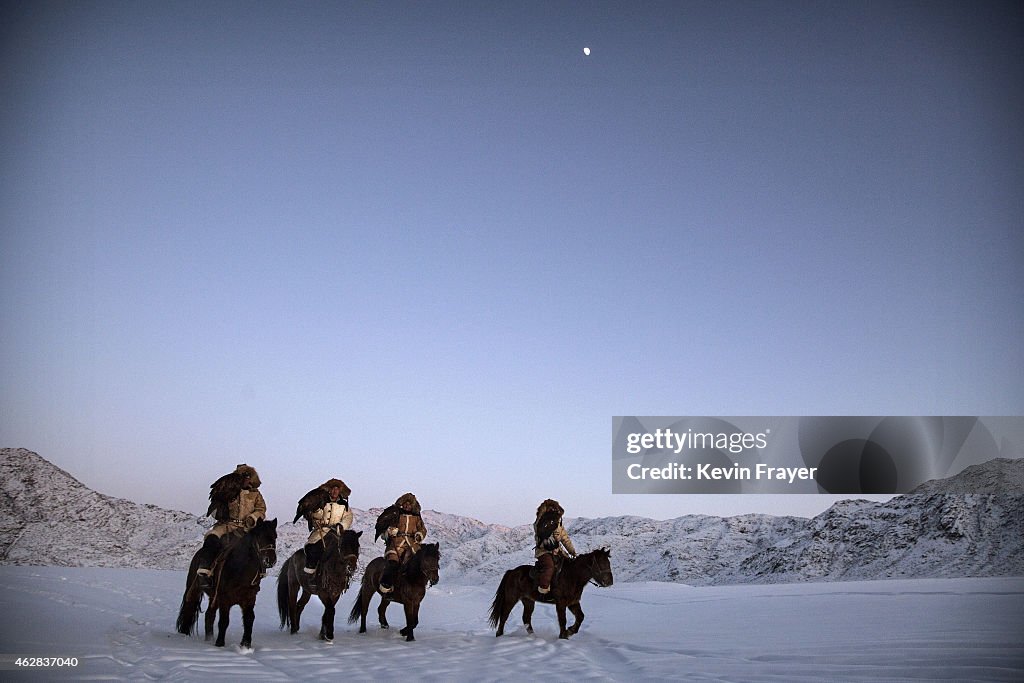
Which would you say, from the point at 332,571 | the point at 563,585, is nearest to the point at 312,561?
the point at 332,571

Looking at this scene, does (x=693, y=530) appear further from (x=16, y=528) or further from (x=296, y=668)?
(x=296, y=668)

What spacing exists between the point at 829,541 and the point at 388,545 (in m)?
35.5

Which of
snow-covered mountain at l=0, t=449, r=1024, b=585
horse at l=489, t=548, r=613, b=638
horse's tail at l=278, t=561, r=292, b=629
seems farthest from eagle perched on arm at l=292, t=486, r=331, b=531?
snow-covered mountain at l=0, t=449, r=1024, b=585

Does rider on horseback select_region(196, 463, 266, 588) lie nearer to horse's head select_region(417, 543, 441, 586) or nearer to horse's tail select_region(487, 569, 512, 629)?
horse's head select_region(417, 543, 441, 586)

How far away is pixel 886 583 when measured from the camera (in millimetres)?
19750

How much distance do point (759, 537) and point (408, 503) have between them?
3938 cm

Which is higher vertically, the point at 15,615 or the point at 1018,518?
the point at 1018,518

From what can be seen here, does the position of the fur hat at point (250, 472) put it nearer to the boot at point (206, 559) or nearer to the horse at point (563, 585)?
the boot at point (206, 559)

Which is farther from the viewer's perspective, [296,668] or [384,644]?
[384,644]

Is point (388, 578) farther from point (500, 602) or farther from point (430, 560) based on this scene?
point (500, 602)

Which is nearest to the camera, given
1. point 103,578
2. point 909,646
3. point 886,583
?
point 909,646

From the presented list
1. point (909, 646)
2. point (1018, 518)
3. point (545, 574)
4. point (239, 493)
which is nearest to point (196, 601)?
point (239, 493)

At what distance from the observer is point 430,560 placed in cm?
1202

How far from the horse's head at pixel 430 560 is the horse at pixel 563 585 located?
1060 millimetres
